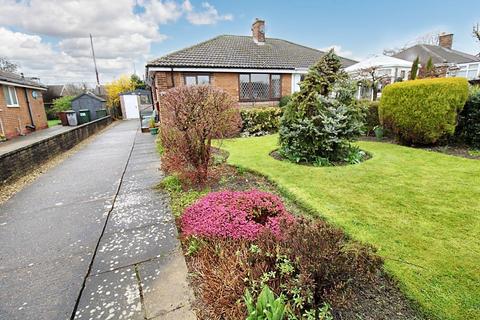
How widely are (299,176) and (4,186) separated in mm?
6726

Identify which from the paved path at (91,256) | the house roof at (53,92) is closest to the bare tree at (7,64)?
the house roof at (53,92)

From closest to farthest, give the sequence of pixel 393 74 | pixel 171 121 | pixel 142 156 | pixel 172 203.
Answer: pixel 172 203, pixel 171 121, pixel 142 156, pixel 393 74

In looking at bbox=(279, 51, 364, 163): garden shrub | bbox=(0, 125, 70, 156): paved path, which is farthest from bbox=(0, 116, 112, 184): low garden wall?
bbox=(279, 51, 364, 163): garden shrub

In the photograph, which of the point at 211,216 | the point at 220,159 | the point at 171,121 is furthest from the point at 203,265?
A: the point at 220,159

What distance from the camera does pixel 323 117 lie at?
19.1 feet

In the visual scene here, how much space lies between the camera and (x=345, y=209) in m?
3.52

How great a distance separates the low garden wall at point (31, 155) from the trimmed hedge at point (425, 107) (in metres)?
10.6

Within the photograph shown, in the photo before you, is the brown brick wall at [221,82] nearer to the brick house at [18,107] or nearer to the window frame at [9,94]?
the brick house at [18,107]

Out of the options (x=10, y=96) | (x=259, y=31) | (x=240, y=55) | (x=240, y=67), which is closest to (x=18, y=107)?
(x=10, y=96)

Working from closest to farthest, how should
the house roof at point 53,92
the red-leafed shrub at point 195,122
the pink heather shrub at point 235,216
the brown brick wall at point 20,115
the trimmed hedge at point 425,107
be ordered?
the pink heather shrub at point 235,216
the red-leafed shrub at point 195,122
the trimmed hedge at point 425,107
the brown brick wall at point 20,115
the house roof at point 53,92

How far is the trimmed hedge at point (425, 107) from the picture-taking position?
254 inches

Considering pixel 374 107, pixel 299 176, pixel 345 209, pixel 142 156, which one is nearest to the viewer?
pixel 345 209

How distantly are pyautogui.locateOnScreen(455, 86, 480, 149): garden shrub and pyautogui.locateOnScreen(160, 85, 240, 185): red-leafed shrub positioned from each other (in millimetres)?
6831

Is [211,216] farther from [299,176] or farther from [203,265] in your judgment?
[299,176]
